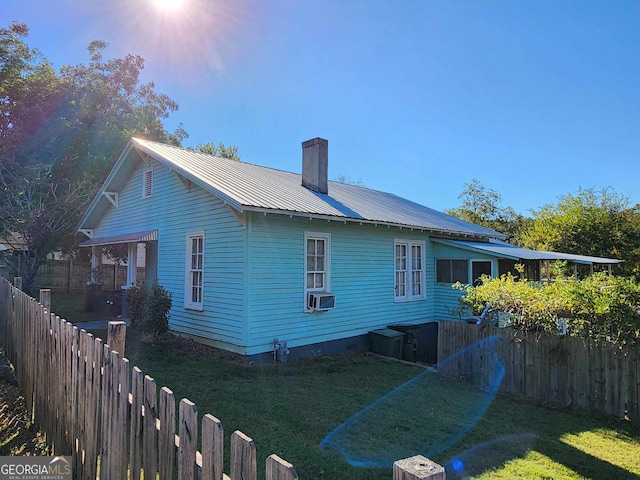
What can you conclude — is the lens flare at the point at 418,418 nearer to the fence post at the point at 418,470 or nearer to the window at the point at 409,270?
the fence post at the point at 418,470

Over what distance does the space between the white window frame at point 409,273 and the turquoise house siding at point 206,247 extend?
5555mm

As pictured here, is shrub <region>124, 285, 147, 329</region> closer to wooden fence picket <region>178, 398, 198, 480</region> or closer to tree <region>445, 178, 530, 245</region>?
wooden fence picket <region>178, 398, 198, 480</region>

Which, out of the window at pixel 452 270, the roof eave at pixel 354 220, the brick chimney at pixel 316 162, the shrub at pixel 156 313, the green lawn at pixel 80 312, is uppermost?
the brick chimney at pixel 316 162

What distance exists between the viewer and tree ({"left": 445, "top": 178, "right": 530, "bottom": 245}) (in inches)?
1499

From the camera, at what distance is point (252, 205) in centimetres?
812

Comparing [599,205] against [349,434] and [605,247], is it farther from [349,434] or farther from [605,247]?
[349,434]

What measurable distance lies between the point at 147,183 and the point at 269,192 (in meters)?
5.12

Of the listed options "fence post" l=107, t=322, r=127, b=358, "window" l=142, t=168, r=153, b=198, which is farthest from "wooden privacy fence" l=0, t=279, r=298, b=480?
"window" l=142, t=168, r=153, b=198

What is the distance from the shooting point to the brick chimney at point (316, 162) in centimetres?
1292

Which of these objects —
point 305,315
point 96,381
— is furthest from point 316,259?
point 96,381

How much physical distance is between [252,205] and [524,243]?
80.0 ft

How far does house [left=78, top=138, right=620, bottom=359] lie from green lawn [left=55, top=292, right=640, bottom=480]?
1506mm

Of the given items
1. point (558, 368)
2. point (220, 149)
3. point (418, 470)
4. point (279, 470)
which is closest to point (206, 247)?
point (558, 368)

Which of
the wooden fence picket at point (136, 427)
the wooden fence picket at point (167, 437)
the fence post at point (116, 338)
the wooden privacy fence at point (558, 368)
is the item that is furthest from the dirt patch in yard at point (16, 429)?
the wooden privacy fence at point (558, 368)
